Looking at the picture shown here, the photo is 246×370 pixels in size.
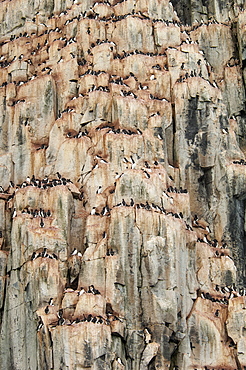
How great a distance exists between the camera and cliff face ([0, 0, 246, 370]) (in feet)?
177

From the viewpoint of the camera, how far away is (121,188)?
57000 mm

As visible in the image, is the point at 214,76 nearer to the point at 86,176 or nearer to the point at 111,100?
the point at 111,100

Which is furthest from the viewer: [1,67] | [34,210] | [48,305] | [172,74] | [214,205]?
[1,67]

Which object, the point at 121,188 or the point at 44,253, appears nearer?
the point at 44,253

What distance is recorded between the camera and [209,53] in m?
74.4

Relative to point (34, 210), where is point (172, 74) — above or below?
above

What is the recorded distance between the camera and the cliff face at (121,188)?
53.9 metres

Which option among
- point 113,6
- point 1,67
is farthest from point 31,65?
point 113,6

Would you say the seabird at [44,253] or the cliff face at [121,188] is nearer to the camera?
the cliff face at [121,188]

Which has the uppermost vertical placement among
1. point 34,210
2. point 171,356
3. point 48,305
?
point 34,210

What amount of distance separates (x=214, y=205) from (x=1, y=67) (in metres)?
21.9

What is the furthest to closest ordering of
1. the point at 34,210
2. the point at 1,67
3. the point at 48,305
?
the point at 1,67 < the point at 34,210 < the point at 48,305

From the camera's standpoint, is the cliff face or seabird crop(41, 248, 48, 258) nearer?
the cliff face

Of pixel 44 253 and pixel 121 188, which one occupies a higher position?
pixel 121 188
